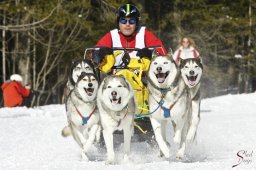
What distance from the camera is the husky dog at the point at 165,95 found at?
6.16 meters

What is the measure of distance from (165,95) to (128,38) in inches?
50.1

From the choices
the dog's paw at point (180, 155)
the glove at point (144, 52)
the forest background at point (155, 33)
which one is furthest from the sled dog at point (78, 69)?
the forest background at point (155, 33)

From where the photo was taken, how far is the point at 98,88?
639 centimetres

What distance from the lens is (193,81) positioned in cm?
682

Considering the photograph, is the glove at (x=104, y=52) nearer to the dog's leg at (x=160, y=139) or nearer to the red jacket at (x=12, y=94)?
the dog's leg at (x=160, y=139)

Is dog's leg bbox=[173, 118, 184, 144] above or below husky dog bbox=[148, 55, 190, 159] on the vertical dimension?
below

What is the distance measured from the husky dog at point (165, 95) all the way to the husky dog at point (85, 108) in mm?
708

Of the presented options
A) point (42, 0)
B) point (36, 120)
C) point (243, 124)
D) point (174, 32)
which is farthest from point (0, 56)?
point (243, 124)

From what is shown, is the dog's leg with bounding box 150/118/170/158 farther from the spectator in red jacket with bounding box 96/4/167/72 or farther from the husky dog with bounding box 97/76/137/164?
the spectator in red jacket with bounding box 96/4/167/72

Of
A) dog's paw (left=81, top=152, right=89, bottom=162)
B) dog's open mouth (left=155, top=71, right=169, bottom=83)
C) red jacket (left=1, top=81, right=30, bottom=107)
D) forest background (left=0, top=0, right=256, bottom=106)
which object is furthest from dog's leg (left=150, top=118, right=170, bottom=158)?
forest background (left=0, top=0, right=256, bottom=106)

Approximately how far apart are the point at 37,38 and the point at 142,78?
54.2 feet

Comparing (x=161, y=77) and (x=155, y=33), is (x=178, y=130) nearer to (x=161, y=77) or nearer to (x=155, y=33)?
(x=161, y=77)

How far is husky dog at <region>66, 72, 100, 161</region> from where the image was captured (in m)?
6.51

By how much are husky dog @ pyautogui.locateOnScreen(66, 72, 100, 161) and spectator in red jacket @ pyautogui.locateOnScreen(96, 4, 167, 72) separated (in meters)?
0.43
